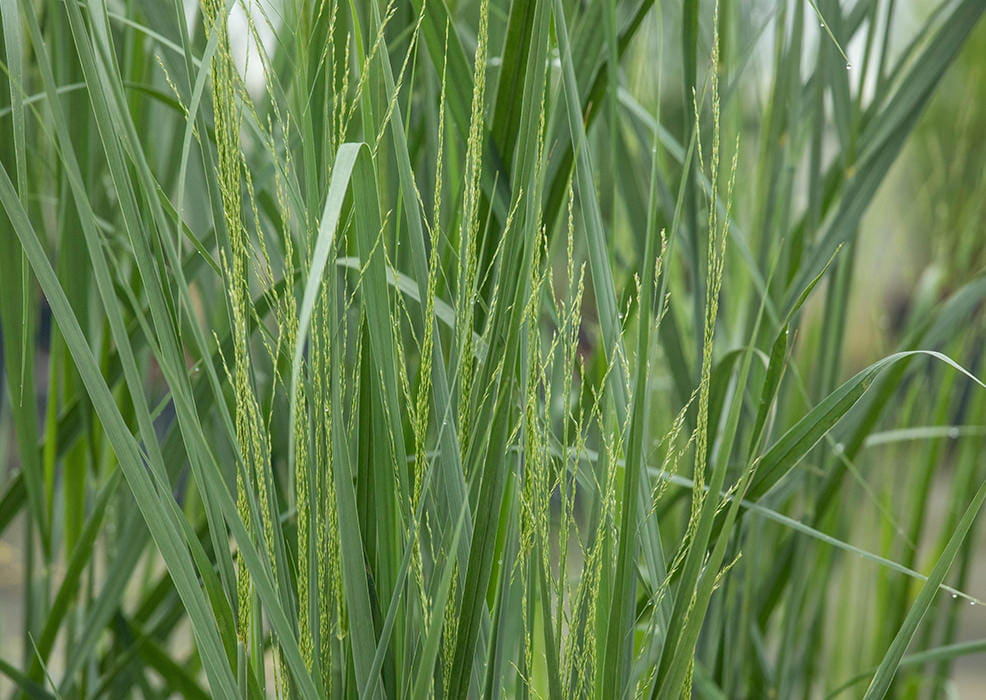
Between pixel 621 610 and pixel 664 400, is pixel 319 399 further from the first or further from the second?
pixel 664 400

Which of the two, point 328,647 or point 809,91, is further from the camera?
point 809,91

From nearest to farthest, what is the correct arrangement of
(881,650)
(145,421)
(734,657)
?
(145,421) < (734,657) < (881,650)

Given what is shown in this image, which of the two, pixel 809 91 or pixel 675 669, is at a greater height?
pixel 809 91

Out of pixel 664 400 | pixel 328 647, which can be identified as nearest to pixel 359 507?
pixel 328 647

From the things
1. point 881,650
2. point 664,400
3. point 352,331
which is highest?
point 352,331

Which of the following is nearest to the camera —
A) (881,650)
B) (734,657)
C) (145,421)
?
(145,421)

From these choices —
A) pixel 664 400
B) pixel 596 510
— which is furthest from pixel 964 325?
pixel 596 510
